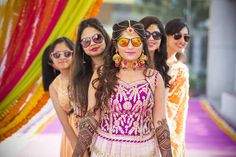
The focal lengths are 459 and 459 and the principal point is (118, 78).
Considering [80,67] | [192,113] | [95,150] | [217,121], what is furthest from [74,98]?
[192,113]

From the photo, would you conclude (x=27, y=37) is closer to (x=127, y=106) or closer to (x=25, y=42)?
(x=25, y=42)

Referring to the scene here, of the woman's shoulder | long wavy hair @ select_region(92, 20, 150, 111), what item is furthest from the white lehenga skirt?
the woman's shoulder

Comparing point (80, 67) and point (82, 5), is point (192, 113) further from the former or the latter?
point (80, 67)

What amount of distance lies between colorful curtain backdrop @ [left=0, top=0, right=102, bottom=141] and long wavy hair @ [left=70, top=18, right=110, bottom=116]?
83 centimetres

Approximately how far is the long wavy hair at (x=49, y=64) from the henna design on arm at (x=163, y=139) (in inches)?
34.3

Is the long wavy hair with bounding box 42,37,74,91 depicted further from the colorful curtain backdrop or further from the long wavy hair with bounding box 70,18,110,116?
the colorful curtain backdrop

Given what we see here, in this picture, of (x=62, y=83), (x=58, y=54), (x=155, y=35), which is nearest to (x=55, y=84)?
(x=62, y=83)

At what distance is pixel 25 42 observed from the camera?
3.18 m

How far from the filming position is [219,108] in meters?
7.44

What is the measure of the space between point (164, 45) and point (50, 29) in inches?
39.7

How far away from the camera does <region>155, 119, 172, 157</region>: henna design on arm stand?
Result: 75.0 inches

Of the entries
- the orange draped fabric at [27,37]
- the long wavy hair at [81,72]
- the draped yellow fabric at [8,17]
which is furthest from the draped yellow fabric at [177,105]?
the draped yellow fabric at [8,17]

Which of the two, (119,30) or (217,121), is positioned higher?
(119,30)

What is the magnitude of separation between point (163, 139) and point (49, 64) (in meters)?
0.98
